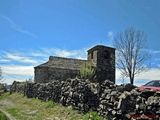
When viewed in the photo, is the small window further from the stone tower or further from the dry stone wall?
the dry stone wall

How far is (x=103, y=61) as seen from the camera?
3566cm

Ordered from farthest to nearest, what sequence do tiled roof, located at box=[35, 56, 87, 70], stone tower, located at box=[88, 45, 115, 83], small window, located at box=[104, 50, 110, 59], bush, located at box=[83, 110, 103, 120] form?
small window, located at box=[104, 50, 110, 59], stone tower, located at box=[88, 45, 115, 83], tiled roof, located at box=[35, 56, 87, 70], bush, located at box=[83, 110, 103, 120]

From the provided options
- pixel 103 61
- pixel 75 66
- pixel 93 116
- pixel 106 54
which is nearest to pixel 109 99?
pixel 93 116

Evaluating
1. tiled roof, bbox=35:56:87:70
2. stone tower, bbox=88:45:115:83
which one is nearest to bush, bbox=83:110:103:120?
tiled roof, bbox=35:56:87:70

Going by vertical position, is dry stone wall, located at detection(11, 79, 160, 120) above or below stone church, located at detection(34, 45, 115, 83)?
below

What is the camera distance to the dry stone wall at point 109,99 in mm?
8461

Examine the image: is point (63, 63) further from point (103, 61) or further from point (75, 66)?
point (103, 61)

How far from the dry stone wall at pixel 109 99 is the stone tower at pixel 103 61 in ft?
66.6

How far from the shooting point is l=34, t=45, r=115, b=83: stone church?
3025 centimetres

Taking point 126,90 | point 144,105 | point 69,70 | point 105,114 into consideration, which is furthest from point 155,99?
point 69,70

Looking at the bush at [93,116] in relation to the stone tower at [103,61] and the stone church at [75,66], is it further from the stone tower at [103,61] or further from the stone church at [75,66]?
the stone tower at [103,61]

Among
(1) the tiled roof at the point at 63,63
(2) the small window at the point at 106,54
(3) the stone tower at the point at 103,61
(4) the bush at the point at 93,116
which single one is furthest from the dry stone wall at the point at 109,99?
(2) the small window at the point at 106,54

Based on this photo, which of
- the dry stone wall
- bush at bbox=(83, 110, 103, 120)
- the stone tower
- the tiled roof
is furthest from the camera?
the stone tower

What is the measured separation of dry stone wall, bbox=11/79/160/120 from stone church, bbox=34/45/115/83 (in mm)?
15223
